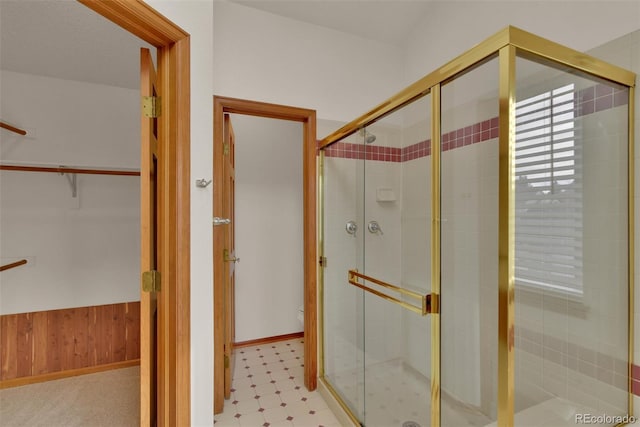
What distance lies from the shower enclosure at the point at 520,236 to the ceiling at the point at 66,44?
72.5 inches

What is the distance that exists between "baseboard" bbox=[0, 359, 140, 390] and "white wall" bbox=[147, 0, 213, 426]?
165cm

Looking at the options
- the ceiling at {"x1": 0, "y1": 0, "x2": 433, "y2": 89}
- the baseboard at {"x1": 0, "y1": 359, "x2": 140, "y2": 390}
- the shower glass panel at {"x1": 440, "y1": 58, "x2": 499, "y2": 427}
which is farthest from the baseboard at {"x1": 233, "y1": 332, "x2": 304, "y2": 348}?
the ceiling at {"x1": 0, "y1": 0, "x2": 433, "y2": 89}

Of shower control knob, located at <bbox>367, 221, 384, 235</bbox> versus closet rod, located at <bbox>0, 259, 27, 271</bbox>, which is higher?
shower control knob, located at <bbox>367, 221, 384, 235</bbox>

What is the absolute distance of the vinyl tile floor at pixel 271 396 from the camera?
75.2 inches

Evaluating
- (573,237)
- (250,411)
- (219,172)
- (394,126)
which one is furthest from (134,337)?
(573,237)

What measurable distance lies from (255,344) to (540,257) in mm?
2670

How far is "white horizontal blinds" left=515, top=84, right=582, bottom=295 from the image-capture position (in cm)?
104

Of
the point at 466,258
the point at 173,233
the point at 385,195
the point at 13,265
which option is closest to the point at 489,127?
the point at 466,258

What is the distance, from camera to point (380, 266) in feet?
6.06

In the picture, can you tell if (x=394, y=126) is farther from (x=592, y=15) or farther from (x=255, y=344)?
(x=255, y=344)

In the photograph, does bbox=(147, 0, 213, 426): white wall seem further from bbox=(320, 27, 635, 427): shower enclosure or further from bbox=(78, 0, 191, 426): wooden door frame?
bbox=(320, 27, 635, 427): shower enclosure

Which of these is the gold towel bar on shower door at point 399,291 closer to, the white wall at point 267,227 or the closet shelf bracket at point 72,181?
the white wall at point 267,227

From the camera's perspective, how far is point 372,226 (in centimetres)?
195

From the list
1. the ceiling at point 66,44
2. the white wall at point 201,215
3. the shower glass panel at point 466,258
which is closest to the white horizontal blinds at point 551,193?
the shower glass panel at point 466,258
